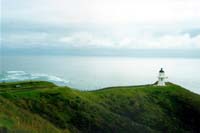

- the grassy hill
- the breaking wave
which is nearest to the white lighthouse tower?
the grassy hill

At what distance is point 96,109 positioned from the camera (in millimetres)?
45500

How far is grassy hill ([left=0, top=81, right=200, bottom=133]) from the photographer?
1453 inches

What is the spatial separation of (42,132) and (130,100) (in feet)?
79.3

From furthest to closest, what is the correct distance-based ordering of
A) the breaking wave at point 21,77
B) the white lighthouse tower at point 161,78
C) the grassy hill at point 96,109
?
the breaking wave at point 21,77
the white lighthouse tower at point 161,78
the grassy hill at point 96,109

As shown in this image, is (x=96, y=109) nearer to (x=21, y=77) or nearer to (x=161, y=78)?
(x=161, y=78)

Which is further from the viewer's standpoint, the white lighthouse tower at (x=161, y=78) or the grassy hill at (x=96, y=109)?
the white lighthouse tower at (x=161, y=78)

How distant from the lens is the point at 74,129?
130 feet

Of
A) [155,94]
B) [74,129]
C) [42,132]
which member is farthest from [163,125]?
[42,132]

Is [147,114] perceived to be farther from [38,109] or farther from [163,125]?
[38,109]

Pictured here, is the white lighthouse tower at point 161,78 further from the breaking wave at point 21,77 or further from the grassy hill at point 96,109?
the breaking wave at point 21,77

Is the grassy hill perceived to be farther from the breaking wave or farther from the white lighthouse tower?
the breaking wave

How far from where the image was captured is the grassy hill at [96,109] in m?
36.9

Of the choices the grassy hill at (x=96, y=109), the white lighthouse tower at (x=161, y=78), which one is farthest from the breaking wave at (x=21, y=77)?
the grassy hill at (x=96, y=109)

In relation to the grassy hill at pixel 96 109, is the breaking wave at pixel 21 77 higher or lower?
lower
